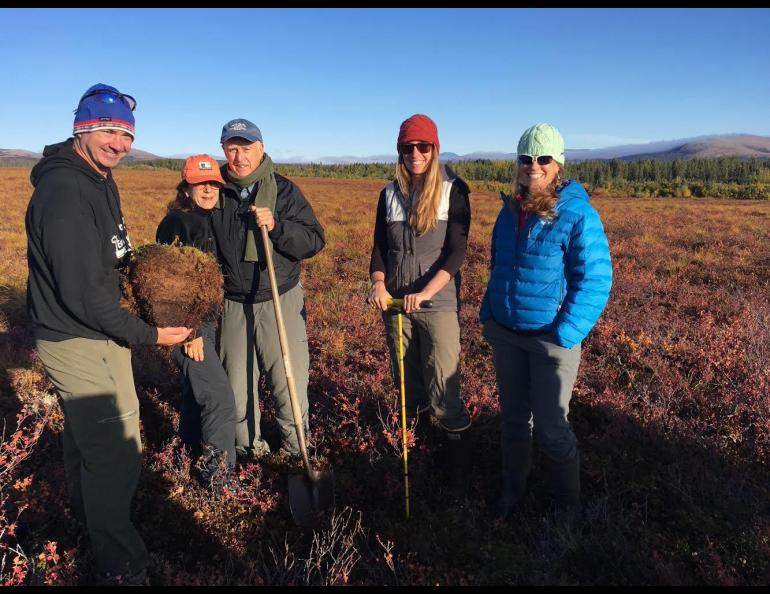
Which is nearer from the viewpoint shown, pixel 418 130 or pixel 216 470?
pixel 418 130

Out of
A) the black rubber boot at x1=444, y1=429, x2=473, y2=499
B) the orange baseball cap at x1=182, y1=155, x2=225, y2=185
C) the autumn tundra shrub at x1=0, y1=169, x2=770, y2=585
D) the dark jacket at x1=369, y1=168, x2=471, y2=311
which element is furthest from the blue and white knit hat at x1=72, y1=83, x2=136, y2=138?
the black rubber boot at x1=444, y1=429, x2=473, y2=499

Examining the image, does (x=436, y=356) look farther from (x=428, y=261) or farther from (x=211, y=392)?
(x=211, y=392)

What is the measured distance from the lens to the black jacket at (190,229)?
10.5 ft

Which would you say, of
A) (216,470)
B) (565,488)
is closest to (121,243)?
(216,470)

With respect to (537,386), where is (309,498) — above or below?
below

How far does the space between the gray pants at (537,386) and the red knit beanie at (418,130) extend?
1260 millimetres

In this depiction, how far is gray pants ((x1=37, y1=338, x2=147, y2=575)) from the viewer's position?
242 centimetres

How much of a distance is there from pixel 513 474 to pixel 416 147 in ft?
7.67

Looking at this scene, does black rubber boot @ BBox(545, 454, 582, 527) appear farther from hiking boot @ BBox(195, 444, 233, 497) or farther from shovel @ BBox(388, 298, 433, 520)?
hiking boot @ BBox(195, 444, 233, 497)

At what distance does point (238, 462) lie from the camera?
152 inches

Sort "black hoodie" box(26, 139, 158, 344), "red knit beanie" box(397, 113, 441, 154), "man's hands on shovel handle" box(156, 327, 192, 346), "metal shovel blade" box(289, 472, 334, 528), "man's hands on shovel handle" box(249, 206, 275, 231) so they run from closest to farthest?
"black hoodie" box(26, 139, 158, 344) → "man's hands on shovel handle" box(156, 327, 192, 346) → "red knit beanie" box(397, 113, 441, 154) → "man's hands on shovel handle" box(249, 206, 275, 231) → "metal shovel blade" box(289, 472, 334, 528)

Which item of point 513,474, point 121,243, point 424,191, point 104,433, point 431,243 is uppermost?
point 424,191

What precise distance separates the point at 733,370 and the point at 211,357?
504cm

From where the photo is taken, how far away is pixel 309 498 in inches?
131
